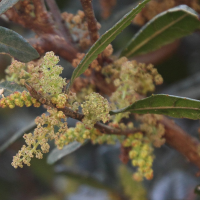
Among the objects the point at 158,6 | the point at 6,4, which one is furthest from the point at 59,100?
the point at 158,6

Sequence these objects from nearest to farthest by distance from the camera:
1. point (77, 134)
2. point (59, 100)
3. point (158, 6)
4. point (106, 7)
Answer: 1. point (59, 100)
2. point (77, 134)
3. point (158, 6)
4. point (106, 7)

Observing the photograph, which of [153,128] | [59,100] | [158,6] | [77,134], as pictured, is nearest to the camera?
[59,100]

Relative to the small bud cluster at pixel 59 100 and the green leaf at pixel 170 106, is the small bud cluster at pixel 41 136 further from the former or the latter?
the green leaf at pixel 170 106

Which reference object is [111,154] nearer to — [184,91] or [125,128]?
[184,91]

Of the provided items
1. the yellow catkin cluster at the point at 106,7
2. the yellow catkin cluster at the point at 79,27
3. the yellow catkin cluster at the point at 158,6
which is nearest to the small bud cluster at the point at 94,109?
the yellow catkin cluster at the point at 79,27

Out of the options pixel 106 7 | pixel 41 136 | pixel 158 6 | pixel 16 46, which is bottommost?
pixel 41 136

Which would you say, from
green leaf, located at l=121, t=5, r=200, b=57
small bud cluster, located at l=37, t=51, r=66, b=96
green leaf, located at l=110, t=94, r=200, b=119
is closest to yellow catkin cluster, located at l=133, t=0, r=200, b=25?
green leaf, located at l=121, t=5, r=200, b=57

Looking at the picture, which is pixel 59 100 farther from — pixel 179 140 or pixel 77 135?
pixel 179 140
